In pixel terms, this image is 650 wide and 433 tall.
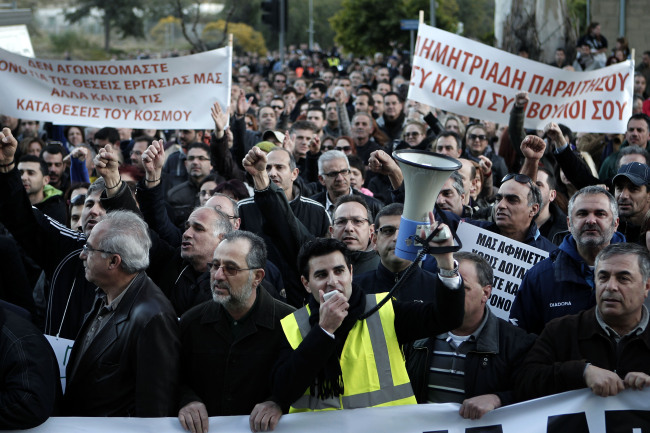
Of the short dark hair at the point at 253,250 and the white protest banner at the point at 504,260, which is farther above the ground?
the short dark hair at the point at 253,250

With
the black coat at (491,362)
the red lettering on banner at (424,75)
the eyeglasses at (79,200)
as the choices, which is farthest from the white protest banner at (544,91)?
the black coat at (491,362)

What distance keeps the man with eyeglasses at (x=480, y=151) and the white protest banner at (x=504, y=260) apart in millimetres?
3299

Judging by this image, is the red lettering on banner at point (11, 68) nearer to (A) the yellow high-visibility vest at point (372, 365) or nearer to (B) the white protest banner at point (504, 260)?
(B) the white protest banner at point (504, 260)

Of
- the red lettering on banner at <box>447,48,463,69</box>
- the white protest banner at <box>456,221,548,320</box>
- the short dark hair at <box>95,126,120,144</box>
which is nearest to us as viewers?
the white protest banner at <box>456,221,548,320</box>

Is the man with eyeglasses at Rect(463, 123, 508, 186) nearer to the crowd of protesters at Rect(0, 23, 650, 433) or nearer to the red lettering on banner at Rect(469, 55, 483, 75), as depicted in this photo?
the red lettering on banner at Rect(469, 55, 483, 75)

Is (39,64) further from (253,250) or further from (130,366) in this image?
(130,366)

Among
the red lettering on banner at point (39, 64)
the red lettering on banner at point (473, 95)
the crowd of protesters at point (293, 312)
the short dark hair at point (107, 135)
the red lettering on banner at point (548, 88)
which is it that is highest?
the red lettering on banner at point (39, 64)

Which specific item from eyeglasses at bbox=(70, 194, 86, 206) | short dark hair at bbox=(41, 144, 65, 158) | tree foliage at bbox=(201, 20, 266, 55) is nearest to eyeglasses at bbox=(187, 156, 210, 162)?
short dark hair at bbox=(41, 144, 65, 158)

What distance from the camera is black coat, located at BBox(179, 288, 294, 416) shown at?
425 cm

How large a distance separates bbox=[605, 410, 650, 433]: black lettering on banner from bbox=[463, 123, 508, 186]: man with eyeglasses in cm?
519

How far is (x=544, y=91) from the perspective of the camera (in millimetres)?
8117

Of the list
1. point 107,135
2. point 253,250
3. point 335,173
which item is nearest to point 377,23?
point 107,135

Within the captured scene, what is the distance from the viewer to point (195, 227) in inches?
211

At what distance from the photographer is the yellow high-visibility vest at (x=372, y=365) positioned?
408 cm
